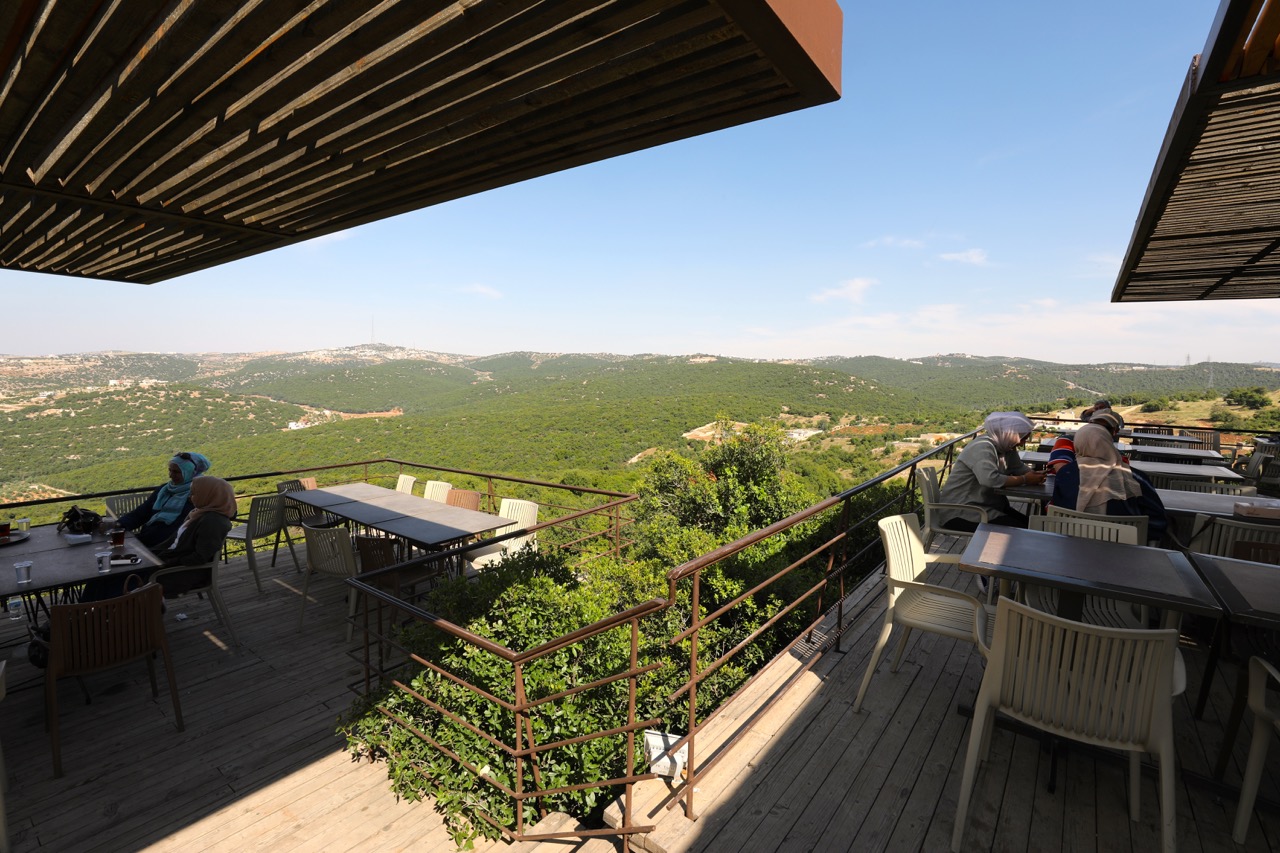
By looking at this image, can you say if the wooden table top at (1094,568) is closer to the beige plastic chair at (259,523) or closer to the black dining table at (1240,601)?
the black dining table at (1240,601)

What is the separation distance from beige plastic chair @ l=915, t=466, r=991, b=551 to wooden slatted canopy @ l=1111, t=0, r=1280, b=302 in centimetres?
227

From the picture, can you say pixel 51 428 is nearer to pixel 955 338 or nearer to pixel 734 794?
pixel 734 794

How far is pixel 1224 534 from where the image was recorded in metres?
3.05

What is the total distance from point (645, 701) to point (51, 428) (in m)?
51.7

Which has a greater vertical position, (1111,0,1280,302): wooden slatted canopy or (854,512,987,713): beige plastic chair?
(1111,0,1280,302): wooden slatted canopy

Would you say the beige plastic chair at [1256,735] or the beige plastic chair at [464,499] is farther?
the beige plastic chair at [464,499]

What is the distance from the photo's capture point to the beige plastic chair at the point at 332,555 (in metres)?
4.13

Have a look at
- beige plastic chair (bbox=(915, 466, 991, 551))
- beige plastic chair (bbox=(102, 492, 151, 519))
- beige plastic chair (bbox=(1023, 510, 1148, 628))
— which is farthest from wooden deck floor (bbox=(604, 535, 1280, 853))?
beige plastic chair (bbox=(102, 492, 151, 519))

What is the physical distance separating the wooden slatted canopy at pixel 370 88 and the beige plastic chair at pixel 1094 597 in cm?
264

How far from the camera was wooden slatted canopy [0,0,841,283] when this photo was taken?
1.36 meters

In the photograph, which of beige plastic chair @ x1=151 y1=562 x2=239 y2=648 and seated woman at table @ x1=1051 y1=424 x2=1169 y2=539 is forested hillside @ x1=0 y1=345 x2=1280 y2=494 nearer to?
seated woman at table @ x1=1051 y1=424 x2=1169 y2=539

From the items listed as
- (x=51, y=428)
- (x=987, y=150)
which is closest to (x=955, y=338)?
(x=987, y=150)

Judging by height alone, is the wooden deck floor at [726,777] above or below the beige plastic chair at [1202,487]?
below

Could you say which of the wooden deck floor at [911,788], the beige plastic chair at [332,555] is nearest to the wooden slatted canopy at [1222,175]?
the wooden deck floor at [911,788]
